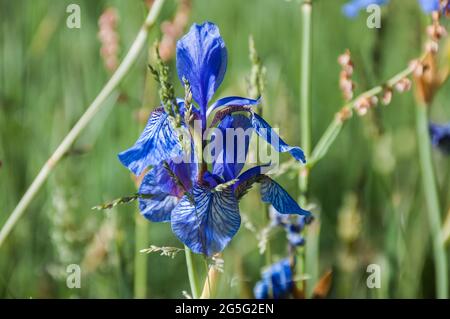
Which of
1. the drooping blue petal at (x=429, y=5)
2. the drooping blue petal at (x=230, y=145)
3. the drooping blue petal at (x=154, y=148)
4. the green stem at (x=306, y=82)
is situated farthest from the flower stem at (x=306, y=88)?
the drooping blue petal at (x=154, y=148)

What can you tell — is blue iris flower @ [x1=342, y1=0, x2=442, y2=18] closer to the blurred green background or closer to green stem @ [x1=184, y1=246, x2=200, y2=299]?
the blurred green background

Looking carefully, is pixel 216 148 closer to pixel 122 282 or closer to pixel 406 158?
pixel 122 282

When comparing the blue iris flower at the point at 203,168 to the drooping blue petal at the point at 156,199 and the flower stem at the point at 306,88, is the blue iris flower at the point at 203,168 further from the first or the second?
the flower stem at the point at 306,88

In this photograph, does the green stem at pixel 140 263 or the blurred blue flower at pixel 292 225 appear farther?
the green stem at pixel 140 263

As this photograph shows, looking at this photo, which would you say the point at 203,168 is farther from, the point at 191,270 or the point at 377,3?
the point at 377,3

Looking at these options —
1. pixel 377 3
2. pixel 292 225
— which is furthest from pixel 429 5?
pixel 292 225
